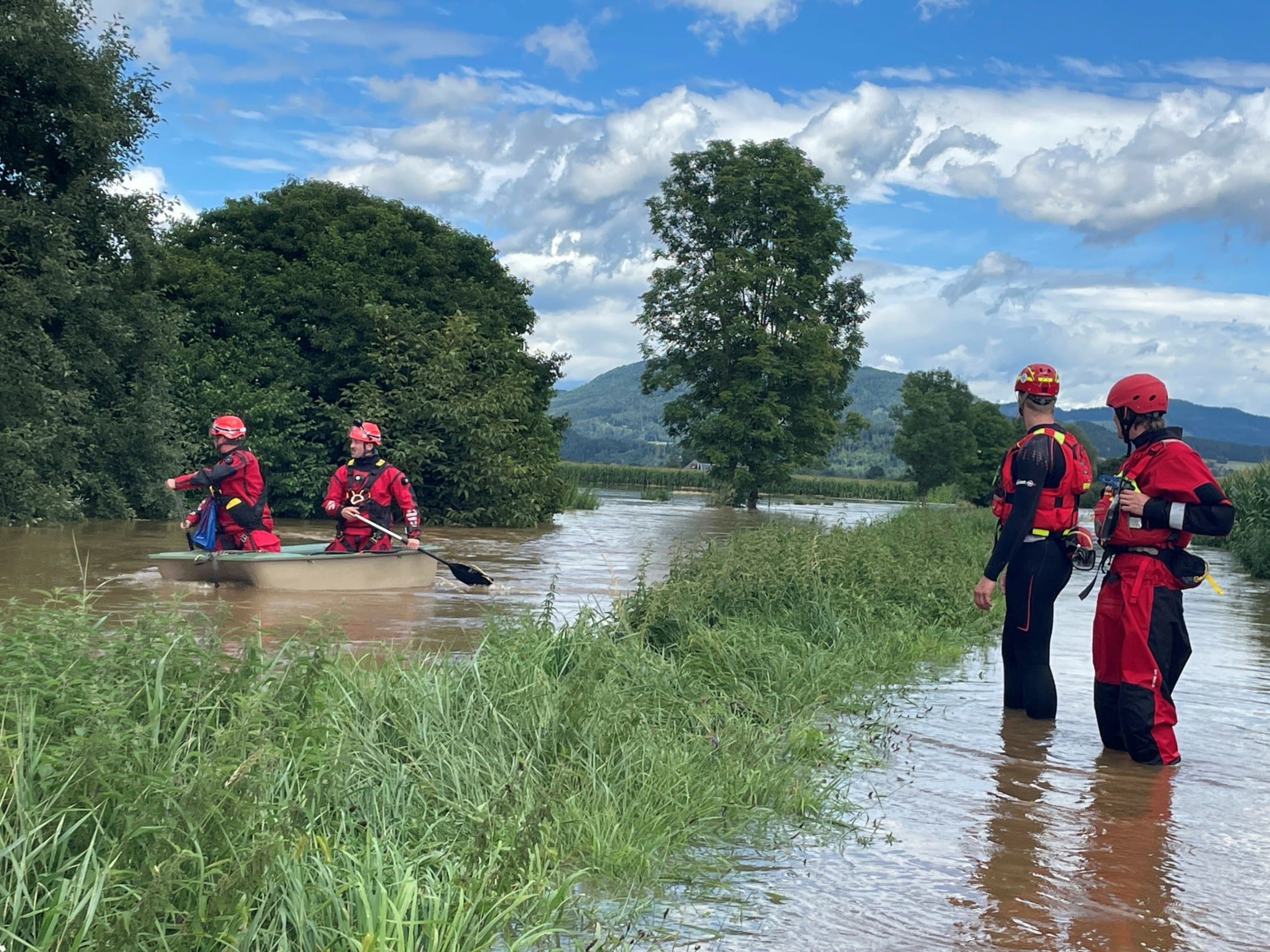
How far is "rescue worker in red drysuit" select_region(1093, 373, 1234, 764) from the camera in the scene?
699cm

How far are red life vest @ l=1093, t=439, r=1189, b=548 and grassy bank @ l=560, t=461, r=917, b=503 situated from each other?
68.3m

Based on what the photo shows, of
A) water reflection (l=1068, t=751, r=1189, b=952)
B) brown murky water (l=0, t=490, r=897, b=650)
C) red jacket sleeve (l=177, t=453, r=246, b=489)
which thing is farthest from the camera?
red jacket sleeve (l=177, t=453, r=246, b=489)

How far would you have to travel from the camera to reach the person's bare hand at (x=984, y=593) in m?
7.71

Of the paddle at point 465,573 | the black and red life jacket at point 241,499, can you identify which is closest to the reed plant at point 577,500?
the paddle at point 465,573

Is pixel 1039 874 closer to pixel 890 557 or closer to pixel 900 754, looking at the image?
pixel 900 754

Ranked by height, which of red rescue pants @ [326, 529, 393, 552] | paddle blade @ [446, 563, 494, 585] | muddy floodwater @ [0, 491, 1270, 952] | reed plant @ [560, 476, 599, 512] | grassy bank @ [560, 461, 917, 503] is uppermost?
red rescue pants @ [326, 529, 393, 552]

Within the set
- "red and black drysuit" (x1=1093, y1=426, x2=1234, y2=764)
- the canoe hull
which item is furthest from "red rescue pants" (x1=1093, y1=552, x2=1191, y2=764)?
the canoe hull

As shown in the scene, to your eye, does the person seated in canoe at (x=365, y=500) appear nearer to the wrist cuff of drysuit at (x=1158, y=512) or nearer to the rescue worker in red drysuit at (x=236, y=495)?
the rescue worker in red drysuit at (x=236, y=495)

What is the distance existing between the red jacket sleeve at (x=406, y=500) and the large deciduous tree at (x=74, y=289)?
10.0 metres

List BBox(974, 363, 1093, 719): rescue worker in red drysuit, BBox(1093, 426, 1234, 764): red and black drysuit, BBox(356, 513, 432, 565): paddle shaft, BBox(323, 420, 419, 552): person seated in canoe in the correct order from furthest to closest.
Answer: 1. BBox(323, 420, 419, 552): person seated in canoe
2. BBox(356, 513, 432, 565): paddle shaft
3. BBox(974, 363, 1093, 719): rescue worker in red drysuit
4. BBox(1093, 426, 1234, 764): red and black drysuit

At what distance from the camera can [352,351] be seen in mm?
33156

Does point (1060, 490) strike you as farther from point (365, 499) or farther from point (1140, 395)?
point (365, 499)

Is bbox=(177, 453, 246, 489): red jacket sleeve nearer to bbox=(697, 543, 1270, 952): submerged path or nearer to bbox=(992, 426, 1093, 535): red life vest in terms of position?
bbox=(697, 543, 1270, 952): submerged path

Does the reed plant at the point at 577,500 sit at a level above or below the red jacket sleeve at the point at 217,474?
below
